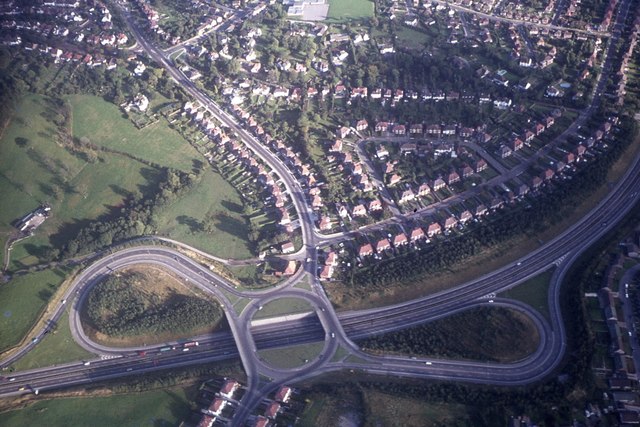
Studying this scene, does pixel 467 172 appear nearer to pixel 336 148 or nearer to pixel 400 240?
pixel 400 240

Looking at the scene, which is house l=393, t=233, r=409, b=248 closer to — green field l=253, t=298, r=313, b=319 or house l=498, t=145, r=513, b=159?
green field l=253, t=298, r=313, b=319

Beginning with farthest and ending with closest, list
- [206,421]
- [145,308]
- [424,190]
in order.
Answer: [424,190] < [145,308] < [206,421]

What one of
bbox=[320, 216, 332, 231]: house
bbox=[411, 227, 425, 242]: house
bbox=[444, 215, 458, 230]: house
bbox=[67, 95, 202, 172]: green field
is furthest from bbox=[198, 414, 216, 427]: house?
bbox=[67, 95, 202, 172]: green field

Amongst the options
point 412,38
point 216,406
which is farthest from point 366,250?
point 412,38

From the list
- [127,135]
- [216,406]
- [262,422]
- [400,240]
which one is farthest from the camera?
[127,135]

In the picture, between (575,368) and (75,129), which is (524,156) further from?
(75,129)

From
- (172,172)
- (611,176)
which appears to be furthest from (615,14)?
(172,172)

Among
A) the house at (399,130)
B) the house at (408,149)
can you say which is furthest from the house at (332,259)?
the house at (399,130)
